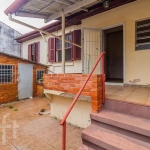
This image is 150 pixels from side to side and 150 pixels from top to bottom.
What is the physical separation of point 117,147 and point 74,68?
5153mm

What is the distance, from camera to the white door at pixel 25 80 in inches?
320

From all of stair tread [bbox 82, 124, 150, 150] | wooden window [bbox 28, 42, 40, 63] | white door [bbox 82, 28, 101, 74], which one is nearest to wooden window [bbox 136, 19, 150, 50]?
white door [bbox 82, 28, 101, 74]

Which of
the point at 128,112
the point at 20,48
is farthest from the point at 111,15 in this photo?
the point at 20,48

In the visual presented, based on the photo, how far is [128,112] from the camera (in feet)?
8.11

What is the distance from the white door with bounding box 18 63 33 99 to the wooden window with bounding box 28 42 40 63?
44.8 inches

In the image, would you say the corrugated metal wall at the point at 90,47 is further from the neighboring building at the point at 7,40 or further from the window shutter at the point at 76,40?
the neighboring building at the point at 7,40

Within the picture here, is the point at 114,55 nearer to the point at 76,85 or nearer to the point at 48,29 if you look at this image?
the point at 48,29

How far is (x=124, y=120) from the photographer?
224 centimetres

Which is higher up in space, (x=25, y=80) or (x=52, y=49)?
(x=52, y=49)

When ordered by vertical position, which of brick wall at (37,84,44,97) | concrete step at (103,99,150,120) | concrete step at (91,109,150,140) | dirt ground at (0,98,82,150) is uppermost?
concrete step at (103,99,150,120)

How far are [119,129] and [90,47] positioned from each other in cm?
389

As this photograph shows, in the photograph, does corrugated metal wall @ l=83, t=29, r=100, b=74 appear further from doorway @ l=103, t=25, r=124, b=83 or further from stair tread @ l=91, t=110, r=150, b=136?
stair tread @ l=91, t=110, r=150, b=136

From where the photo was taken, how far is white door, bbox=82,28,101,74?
17.4ft

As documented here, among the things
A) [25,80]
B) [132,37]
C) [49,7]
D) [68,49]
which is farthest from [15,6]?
[25,80]
